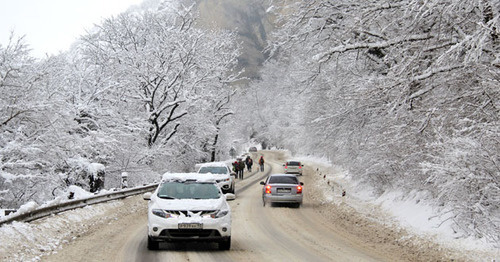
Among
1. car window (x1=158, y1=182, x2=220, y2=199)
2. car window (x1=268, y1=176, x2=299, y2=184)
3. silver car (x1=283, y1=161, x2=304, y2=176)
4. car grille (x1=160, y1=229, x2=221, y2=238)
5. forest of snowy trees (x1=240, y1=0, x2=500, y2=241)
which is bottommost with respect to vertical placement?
silver car (x1=283, y1=161, x2=304, y2=176)

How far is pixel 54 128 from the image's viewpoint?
63.6 ft

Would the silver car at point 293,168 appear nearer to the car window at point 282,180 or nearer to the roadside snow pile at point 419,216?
the roadside snow pile at point 419,216

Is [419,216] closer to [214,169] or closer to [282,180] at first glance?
[282,180]

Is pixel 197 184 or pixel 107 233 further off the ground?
pixel 197 184

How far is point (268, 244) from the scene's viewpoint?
1142 centimetres

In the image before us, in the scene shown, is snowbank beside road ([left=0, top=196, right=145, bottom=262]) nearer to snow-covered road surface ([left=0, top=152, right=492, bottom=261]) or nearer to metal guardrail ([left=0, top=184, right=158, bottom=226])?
snow-covered road surface ([left=0, top=152, right=492, bottom=261])

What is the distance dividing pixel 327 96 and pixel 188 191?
1399 cm

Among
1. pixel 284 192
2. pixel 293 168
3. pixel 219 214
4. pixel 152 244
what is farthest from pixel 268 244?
pixel 293 168

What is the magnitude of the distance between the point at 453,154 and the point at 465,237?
98.2 inches

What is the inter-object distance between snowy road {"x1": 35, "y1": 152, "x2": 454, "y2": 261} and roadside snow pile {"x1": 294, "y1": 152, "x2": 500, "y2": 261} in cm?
69

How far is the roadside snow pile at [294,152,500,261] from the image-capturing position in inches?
390

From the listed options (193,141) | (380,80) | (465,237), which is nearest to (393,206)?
(380,80)

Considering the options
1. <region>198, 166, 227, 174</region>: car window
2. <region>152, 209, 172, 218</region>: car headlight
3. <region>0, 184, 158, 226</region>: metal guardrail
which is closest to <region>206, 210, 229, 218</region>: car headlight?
<region>152, 209, 172, 218</region>: car headlight

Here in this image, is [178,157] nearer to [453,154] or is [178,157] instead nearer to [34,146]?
[34,146]
